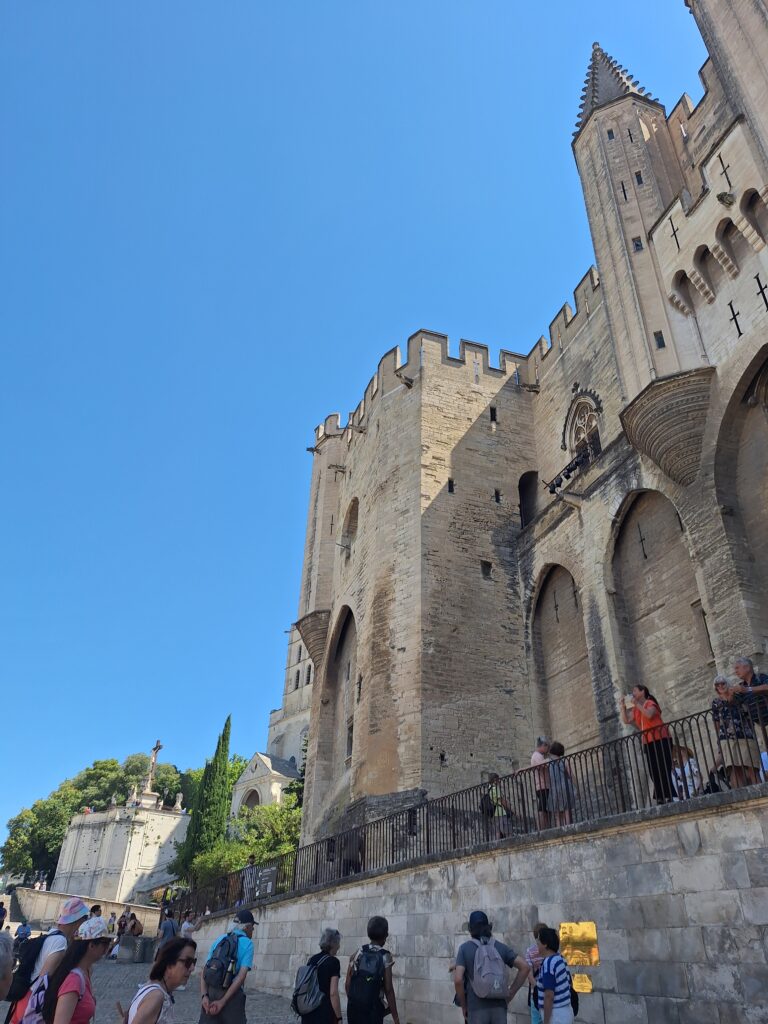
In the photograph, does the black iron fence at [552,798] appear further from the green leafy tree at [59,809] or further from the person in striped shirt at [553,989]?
the green leafy tree at [59,809]

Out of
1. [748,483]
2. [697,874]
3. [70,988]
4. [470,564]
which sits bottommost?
[70,988]

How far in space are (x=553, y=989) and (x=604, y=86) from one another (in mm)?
19633

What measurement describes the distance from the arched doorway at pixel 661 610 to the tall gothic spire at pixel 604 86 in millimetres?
10260

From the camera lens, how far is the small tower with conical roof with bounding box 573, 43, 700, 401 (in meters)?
13.8

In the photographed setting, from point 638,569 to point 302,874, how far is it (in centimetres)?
829

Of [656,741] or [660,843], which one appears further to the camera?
[656,741]

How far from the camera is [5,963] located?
3.31 m

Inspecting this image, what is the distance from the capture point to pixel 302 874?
13.6 meters

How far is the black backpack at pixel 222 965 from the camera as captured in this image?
5250 millimetres

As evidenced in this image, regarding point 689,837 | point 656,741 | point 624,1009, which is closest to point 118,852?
point 656,741

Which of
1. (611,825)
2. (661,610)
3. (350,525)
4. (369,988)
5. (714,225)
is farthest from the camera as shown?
(350,525)

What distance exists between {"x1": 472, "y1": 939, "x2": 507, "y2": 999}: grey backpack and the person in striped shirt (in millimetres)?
254

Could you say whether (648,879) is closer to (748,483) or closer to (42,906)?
(748,483)

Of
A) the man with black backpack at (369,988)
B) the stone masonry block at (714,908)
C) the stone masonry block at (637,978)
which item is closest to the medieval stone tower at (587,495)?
the stone masonry block at (714,908)
